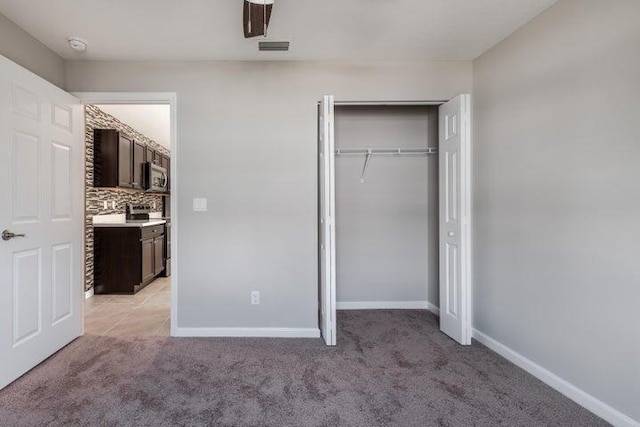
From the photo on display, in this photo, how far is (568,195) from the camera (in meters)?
1.88

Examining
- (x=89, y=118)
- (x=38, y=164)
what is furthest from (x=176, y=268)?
(x=89, y=118)

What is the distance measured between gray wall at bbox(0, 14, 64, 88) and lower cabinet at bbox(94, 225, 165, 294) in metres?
1.92

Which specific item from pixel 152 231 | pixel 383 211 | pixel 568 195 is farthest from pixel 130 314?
pixel 568 195

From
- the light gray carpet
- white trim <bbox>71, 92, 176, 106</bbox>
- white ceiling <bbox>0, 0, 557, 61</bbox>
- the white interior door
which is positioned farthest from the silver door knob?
white ceiling <bbox>0, 0, 557, 61</bbox>

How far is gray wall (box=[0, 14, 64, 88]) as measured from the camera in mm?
2092

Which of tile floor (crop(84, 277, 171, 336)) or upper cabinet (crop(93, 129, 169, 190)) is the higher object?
upper cabinet (crop(93, 129, 169, 190))

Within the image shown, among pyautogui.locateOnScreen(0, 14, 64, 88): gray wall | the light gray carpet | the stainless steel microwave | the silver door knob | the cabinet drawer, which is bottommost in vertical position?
the light gray carpet

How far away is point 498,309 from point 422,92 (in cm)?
195

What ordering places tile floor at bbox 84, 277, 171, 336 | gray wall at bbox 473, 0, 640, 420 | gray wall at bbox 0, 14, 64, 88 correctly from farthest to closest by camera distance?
tile floor at bbox 84, 277, 171, 336
gray wall at bbox 0, 14, 64, 88
gray wall at bbox 473, 0, 640, 420

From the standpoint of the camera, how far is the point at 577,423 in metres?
1.64

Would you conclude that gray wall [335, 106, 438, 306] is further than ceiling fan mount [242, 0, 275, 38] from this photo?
Yes

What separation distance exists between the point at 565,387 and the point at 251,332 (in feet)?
7.45

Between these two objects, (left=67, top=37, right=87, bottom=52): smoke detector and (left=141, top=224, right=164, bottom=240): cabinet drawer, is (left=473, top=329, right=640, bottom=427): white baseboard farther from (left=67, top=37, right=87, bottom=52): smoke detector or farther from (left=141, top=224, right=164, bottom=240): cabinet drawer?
(left=141, top=224, right=164, bottom=240): cabinet drawer

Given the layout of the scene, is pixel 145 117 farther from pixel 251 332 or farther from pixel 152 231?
pixel 251 332
